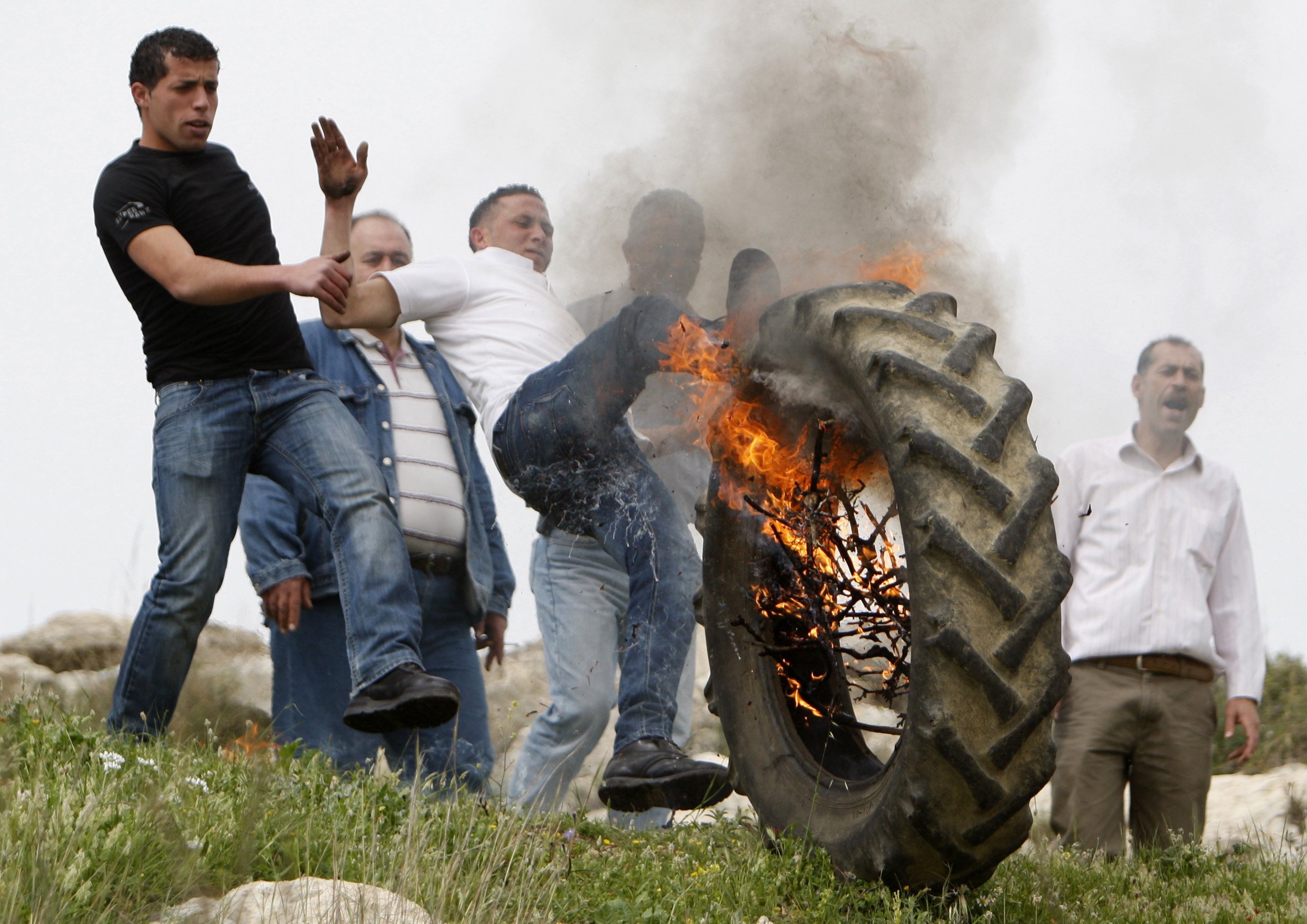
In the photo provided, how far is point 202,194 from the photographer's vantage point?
4984 millimetres

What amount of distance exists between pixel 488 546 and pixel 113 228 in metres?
2.28

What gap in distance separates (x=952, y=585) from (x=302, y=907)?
1.74 m

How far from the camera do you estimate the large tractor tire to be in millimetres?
3377

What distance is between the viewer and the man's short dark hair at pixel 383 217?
6789 millimetres

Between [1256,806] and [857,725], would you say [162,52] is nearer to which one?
[857,725]

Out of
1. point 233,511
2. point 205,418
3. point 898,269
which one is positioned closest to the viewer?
point 898,269

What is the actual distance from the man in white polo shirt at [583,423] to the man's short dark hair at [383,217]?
1288mm

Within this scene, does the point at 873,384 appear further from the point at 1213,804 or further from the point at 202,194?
the point at 1213,804

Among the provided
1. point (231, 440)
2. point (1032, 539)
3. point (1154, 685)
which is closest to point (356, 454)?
point (231, 440)

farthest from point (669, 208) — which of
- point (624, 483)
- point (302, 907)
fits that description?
point (302, 907)

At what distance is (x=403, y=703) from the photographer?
14.7 ft

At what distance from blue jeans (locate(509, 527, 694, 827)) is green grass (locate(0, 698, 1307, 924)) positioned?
44.7 inches

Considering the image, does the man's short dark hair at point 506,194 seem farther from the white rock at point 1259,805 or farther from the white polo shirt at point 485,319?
the white rock at point 1259,805

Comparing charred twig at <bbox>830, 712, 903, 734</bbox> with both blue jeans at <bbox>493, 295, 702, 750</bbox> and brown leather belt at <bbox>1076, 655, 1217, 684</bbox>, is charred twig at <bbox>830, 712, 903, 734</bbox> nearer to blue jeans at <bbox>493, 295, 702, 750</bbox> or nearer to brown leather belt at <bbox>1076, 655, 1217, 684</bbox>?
blue jeans at <bbox>493, 295, 702, 750</bbox>
